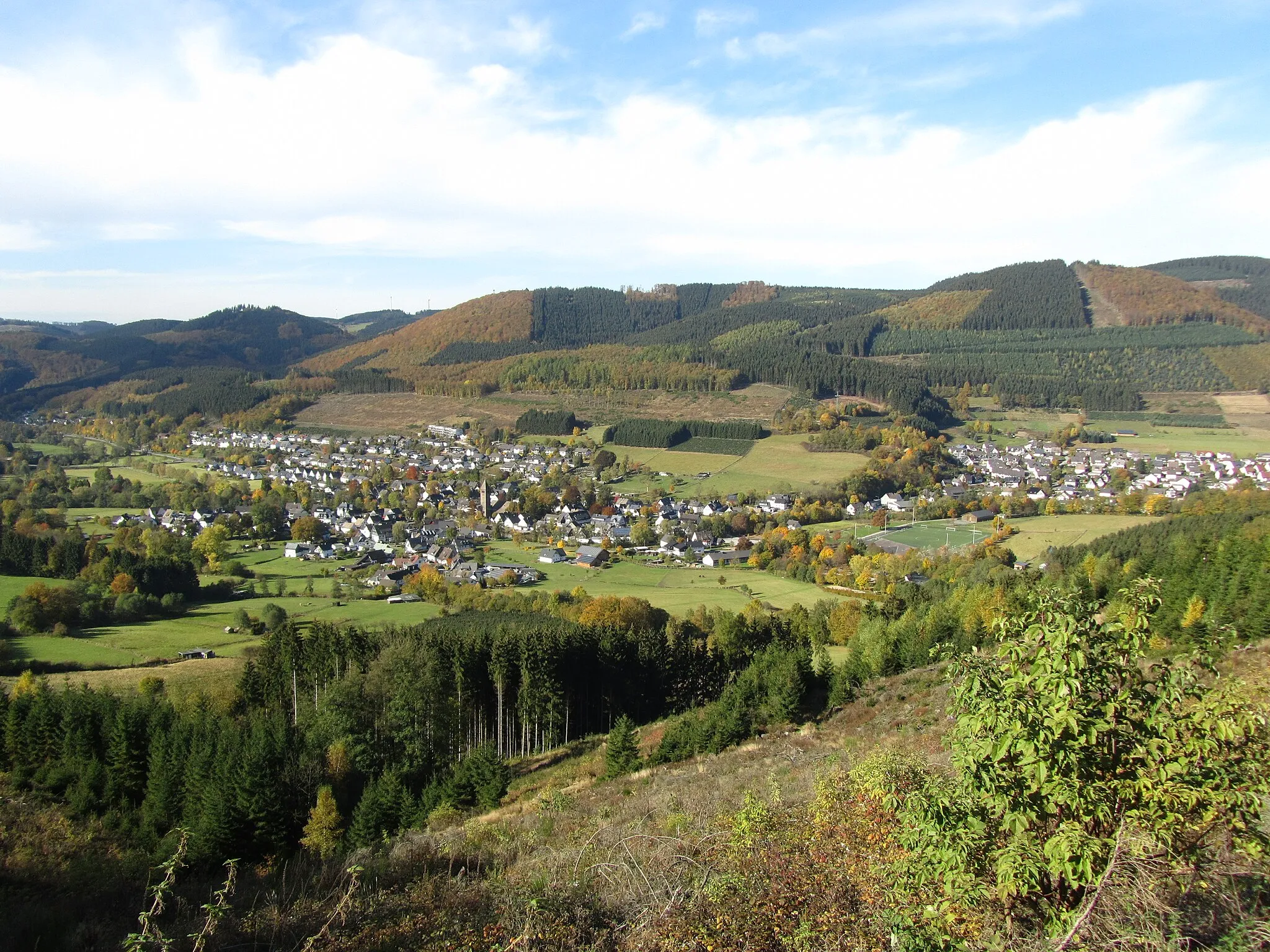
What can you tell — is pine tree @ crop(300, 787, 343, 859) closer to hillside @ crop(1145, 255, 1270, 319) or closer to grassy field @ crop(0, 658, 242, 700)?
→ grassy field @ crop(0, 658, 242, 700)

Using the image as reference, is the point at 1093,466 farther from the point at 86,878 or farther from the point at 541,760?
the point at 86,878

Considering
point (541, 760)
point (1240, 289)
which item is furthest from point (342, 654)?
point (1240, 289)

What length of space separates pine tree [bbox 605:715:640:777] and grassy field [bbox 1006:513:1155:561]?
32437mm

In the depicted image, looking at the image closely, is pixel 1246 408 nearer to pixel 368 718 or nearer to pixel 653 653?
pixel 653 653

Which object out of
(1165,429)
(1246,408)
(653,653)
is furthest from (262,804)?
(1246,408)

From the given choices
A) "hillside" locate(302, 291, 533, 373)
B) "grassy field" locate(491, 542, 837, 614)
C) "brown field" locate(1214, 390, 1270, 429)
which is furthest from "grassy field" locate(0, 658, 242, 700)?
"hillside" locate(302, 291, 533, 373)

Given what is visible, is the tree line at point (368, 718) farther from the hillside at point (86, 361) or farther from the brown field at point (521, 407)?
the hillside at point (86, 361)

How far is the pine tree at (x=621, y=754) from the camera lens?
758 inches

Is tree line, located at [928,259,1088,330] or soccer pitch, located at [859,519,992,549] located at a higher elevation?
tree line, located at [928,259,1088,330]

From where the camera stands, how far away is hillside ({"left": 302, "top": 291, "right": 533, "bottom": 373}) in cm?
16250

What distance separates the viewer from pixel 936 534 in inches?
2104

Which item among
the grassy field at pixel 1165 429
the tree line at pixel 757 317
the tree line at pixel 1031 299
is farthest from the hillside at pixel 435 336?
the grassy field at pixel 1165 429

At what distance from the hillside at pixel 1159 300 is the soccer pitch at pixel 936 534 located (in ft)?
318

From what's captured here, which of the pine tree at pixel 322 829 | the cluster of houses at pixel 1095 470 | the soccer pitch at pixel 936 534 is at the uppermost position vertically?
the cluster of houses at pixel 1095 470
